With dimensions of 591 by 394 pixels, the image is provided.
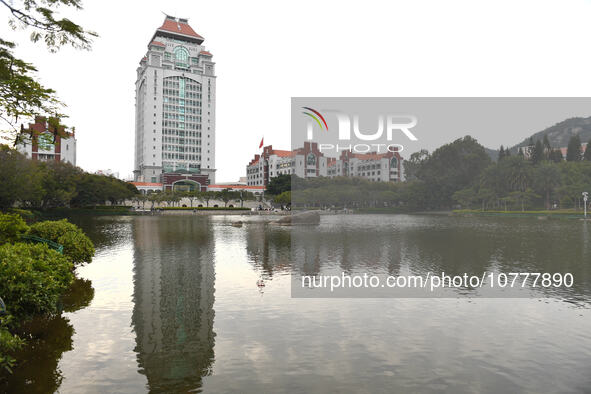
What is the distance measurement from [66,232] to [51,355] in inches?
358

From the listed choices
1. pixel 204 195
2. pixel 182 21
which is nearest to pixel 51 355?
pixel 204 195

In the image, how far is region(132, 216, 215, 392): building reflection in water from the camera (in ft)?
22.5

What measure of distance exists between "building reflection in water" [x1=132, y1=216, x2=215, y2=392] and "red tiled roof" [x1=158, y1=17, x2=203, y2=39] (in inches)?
5593

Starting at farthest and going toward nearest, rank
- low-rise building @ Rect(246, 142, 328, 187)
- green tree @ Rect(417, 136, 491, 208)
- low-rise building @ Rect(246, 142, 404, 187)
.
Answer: low-rise building @ Rect(246, 142, 328, 187), low-rise building @ Rect(246, 142, 404, 187), green tree @ Rect(417, 136, 491, 208)

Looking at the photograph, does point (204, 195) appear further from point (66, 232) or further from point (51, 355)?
point (51, 355)

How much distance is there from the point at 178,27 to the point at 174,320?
15405 centimetres

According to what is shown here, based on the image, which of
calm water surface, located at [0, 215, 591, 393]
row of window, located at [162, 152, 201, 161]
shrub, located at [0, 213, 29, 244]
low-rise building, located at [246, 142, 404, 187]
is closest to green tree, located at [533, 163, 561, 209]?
low-rise building, located at [246, 142, 404, 187]

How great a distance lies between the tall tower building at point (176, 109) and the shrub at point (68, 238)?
11510 centimetres

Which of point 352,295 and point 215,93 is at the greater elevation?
point 215,93

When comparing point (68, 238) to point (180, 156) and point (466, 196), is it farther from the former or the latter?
point (180, 156)

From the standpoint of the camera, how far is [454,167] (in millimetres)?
110938

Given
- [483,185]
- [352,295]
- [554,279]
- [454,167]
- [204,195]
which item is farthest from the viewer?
[454,167]

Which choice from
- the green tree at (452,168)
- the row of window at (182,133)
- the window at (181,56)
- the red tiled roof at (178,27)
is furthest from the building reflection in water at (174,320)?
the red tiled roof at (178,27)

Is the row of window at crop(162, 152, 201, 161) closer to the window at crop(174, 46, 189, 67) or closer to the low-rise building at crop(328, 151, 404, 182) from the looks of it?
the window at crop(174, 46, 189, 67)
